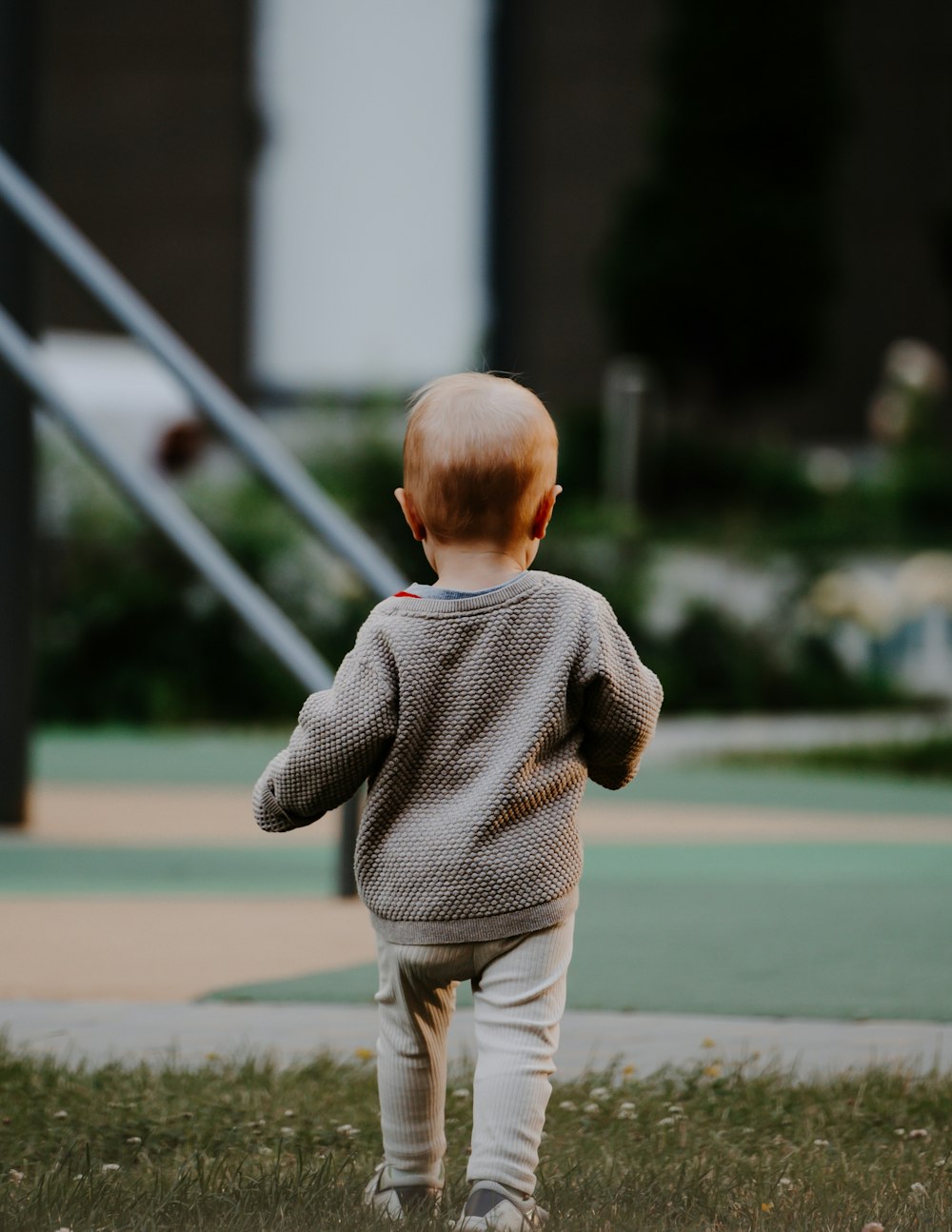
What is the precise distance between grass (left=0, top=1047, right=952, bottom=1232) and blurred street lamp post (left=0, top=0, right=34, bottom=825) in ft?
10.6

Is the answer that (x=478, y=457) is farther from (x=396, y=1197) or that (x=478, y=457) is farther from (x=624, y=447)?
(x=624, y=447)

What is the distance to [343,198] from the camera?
23.3m

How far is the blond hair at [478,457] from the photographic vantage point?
2.55 metres

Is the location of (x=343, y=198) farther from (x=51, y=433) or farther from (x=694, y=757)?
(x=694, y=757)

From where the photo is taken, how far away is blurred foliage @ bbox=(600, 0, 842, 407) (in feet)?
69.5

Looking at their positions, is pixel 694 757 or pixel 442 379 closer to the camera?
pixel 442 379

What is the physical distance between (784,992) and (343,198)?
19827mm

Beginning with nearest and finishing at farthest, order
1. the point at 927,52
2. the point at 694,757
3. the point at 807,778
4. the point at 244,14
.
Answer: the point at 807,778 → the point at 694,757 → the point at 244,14 → the point at 927,52

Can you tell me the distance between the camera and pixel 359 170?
923 inches

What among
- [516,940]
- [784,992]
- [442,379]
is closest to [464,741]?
[516,940]

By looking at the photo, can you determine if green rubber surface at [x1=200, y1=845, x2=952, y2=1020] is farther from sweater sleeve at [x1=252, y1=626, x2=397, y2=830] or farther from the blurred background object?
the blurred background object

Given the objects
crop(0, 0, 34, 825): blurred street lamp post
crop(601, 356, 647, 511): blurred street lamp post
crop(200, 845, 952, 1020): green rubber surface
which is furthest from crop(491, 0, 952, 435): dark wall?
crop(200, 845, 952, 1020): green rubber surface

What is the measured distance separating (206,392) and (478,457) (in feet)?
10.8

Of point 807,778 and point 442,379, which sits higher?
point 442,379
